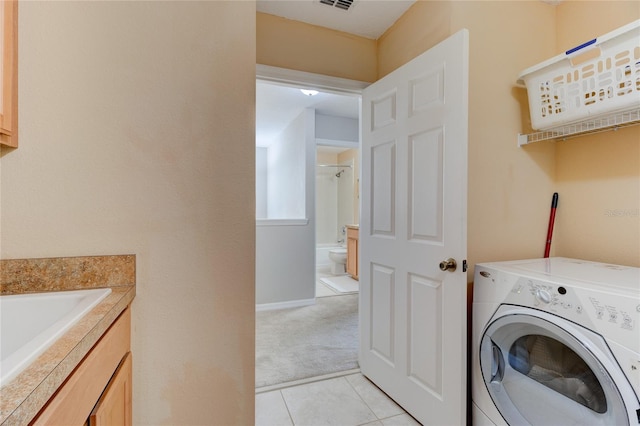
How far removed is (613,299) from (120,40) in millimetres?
1864

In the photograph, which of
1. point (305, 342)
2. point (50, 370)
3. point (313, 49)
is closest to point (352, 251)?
point (305, 342)

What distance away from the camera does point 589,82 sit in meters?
1.29

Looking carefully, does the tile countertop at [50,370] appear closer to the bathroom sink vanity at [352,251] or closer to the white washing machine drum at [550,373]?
the white washing machine drum at [550,373]

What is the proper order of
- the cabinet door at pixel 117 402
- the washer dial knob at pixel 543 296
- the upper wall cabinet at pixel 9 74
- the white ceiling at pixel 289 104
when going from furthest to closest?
the white ceiling at pixel 289 104, the washer dial knob at pixel 543 296, the upper wall cabinet at pixel 9 74, the cabinet door at pixel 117 402

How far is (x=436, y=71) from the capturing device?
4.87 ft

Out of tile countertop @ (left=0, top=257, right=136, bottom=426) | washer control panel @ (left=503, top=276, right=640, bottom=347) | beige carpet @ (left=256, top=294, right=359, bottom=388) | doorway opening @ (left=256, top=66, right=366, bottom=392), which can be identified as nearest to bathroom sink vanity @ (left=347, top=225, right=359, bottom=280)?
doorway opening @ (left=256, top=66, right=366, bottom=392)

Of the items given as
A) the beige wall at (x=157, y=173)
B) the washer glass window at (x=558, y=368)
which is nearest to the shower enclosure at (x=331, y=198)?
the washer glass window at (x=558, y=368)

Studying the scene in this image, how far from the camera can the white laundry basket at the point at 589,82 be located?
1.17 meters

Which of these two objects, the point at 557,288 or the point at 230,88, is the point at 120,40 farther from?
the point at 557,288

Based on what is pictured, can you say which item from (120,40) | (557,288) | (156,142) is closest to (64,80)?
(120,40)

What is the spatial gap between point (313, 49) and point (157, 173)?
1393mm

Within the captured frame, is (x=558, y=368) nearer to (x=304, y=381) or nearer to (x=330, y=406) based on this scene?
(x=330, y=406)

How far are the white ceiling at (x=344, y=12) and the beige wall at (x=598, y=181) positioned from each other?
3.09ft

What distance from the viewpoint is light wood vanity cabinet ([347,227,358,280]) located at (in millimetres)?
4645
